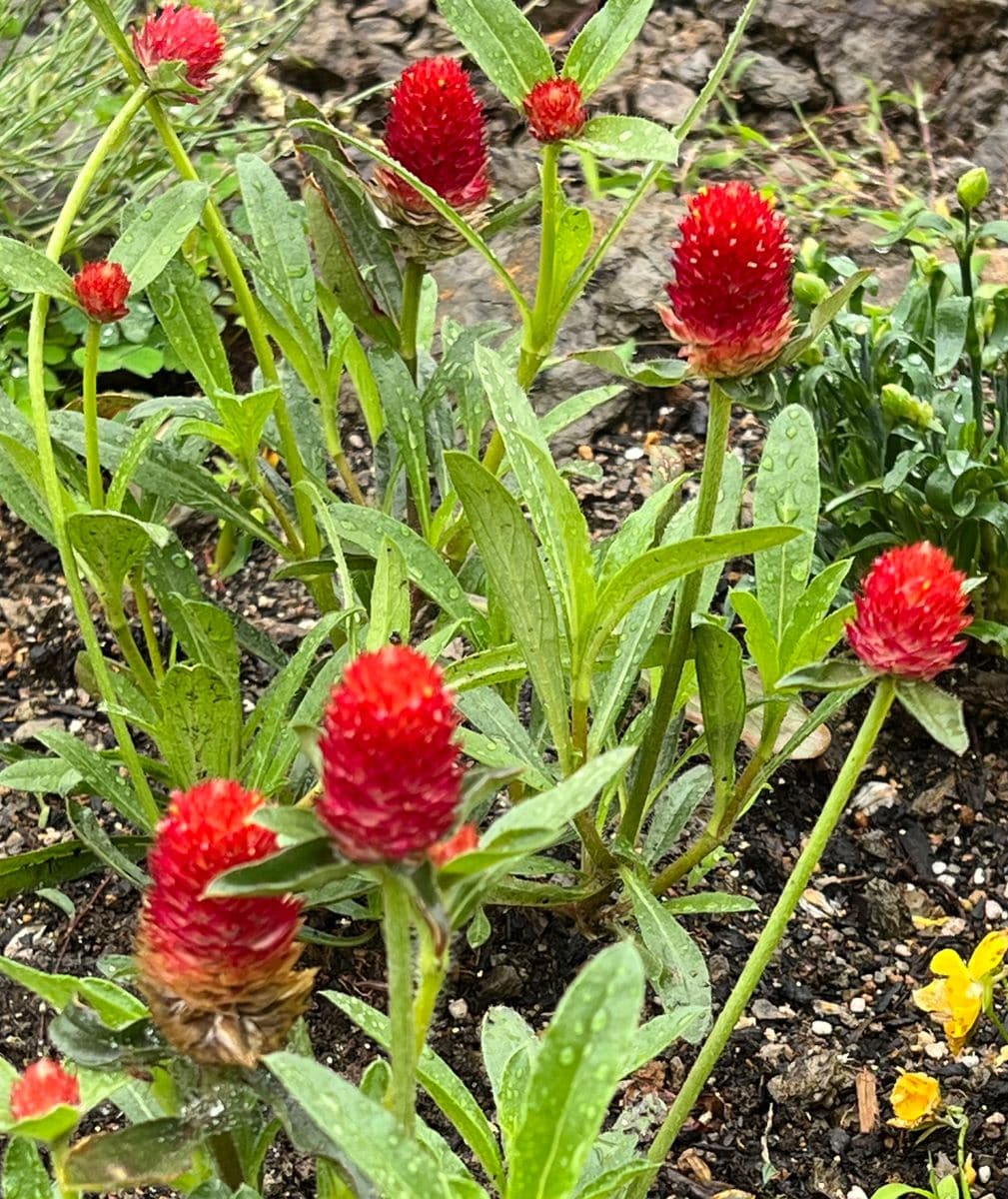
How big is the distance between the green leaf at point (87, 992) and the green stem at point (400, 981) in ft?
0.94

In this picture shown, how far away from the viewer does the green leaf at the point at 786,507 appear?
1.54 meters

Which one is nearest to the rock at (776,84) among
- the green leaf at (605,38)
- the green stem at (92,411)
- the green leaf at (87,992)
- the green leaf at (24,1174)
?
the green leaf at (605,38)

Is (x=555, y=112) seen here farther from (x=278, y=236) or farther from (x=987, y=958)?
(x=987, y=958)

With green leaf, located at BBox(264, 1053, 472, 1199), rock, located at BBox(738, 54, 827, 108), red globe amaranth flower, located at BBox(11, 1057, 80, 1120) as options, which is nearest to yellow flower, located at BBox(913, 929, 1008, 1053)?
green leaf, located at BBox(264, 1053, 472, 1199)

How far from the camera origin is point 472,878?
0.89 meters

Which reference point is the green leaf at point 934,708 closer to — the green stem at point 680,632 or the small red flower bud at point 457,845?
the green stem at point 680,632

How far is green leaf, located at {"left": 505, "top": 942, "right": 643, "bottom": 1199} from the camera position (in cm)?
88

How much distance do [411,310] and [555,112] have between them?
369 millimetres

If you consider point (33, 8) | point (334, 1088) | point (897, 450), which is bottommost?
point (897, 450)

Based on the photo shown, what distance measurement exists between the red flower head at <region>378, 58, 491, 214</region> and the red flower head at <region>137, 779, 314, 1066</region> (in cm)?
95

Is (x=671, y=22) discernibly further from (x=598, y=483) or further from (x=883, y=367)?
(x=883, y=367)

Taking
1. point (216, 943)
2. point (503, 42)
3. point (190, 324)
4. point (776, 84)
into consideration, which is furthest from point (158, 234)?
point (776, 84)

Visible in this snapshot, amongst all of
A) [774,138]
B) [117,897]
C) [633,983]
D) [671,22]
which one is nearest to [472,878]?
[633,983]

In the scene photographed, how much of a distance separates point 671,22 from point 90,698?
2.19 metres
